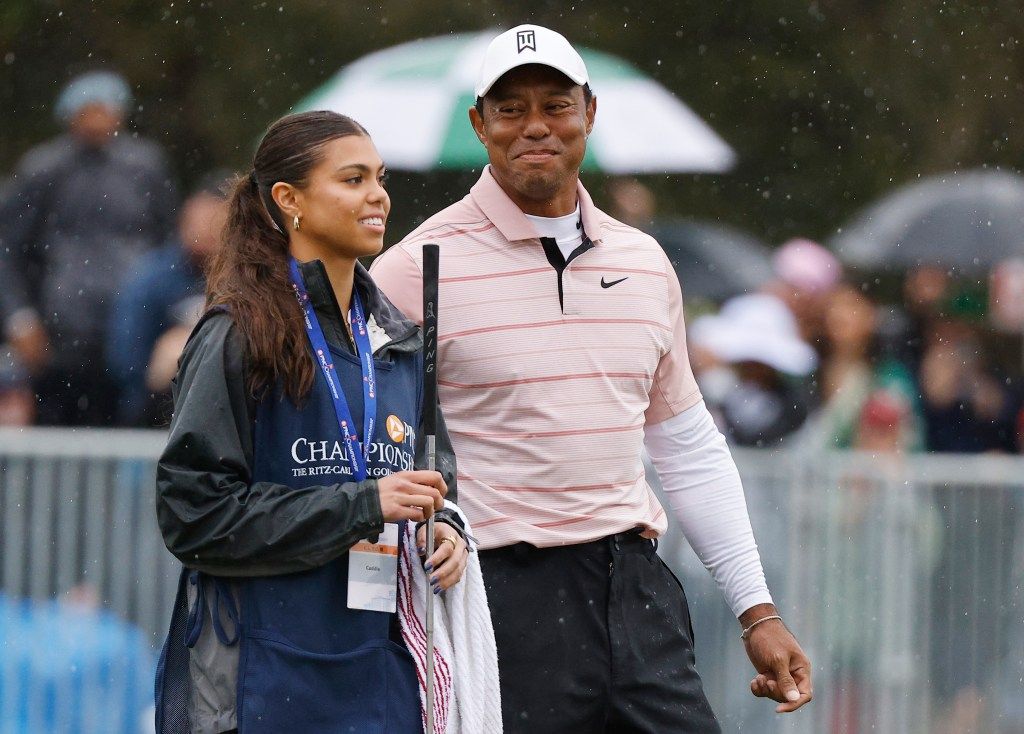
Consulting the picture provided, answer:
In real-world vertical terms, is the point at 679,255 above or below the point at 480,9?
below

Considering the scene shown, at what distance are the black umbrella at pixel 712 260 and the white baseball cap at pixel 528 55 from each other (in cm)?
951

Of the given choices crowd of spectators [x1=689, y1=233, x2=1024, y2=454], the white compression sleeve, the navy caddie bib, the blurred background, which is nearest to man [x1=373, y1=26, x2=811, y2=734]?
the white compression sleeve

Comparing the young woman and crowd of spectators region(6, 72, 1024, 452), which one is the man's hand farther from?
crowd of spectators region(6, 72, 1024, 452)

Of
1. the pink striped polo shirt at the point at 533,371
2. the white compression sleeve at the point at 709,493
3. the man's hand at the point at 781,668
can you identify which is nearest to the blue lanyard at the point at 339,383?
the pink striped polo shirt at the point at 533,371

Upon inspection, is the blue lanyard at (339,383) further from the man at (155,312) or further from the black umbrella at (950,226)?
the black umbrella at (950,226)

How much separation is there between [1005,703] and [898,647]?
1.64 feet

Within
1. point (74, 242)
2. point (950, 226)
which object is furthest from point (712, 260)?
point (74, 242)

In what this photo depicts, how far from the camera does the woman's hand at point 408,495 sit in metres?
3.64

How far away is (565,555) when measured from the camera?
4.29 meters

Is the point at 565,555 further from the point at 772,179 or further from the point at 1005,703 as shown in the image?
the point at 772,179

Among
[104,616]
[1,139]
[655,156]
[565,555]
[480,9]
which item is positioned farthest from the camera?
[480,9]

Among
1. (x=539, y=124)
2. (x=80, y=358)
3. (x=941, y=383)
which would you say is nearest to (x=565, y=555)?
(x=539, y=124)

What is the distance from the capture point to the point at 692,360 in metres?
9.72

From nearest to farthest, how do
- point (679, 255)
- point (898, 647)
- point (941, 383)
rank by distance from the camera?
1. point (898, 647)
2. point (941, 383)
3. point (679, 255)
